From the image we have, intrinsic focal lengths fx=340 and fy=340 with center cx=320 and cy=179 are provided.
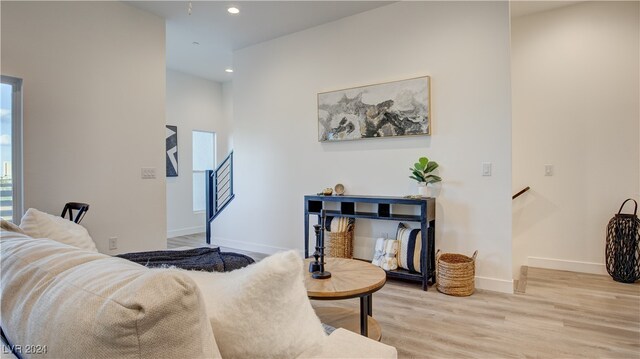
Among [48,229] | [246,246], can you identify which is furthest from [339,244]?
[48,229]

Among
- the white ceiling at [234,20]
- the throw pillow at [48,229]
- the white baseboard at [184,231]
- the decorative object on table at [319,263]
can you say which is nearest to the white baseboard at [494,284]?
the decorative object on table at [319,263]

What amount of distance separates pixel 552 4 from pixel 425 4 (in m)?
1.57

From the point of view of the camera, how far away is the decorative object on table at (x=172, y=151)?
6086mm

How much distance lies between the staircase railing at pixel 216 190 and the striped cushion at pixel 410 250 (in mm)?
2755

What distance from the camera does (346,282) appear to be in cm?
197

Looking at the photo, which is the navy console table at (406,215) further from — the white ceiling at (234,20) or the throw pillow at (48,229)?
the throw pillow at (48,229)

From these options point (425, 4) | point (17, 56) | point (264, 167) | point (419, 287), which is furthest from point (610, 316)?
point (17, 56)

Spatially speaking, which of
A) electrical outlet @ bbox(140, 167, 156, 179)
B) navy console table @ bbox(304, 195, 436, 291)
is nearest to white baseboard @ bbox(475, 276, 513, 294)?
navy console table @ bbox(304, 195, 436, 291)

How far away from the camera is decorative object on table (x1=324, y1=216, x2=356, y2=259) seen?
377cm

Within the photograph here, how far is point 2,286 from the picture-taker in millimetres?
794

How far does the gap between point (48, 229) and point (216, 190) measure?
4.51 metres

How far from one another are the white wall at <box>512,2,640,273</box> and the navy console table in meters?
1.44

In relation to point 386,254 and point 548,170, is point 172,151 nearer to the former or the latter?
point 386,254

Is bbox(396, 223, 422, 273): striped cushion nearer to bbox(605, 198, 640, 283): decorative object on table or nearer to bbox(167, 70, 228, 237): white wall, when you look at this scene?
bbox(605, 198, 640, 283): decorative object on table
